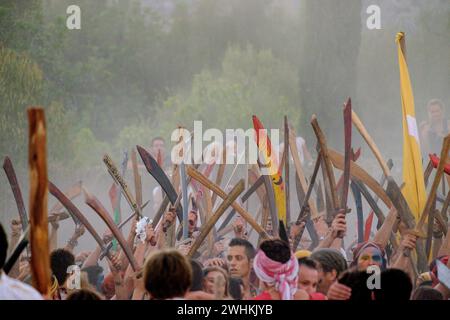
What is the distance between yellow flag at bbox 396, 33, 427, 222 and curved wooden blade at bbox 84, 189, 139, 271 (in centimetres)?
186

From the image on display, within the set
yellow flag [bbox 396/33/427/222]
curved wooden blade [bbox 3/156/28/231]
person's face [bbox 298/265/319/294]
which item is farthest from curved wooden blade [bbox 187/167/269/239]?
person's face [bbox 298/265/319/294]

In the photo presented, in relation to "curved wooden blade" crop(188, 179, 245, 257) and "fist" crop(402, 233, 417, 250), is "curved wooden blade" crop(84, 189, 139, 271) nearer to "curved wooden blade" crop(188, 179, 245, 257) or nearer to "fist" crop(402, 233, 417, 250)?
"curved wooden blade" crop(188, 179, 245, 257)

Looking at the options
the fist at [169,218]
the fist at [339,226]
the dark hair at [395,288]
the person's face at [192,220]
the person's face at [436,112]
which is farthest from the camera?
the person's face at [436,112]

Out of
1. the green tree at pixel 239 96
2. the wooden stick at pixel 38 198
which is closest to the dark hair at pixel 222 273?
the wooden stick at pixel 38 198

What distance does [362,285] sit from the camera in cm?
415

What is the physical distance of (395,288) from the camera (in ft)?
13.2

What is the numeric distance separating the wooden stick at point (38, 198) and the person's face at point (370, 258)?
2.09 metres

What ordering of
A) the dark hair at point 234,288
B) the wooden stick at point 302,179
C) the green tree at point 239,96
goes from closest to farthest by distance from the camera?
the dark hair at point 234,288
the wooden stick at point 302,179
the green tree at point 239,96

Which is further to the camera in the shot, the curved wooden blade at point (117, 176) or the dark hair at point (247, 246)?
the curved wooden blade at point (117, 176)

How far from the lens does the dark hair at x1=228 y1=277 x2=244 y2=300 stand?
A: 530 centimetres

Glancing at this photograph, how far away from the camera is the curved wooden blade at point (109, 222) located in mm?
5914

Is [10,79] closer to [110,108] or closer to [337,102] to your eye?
[110,108]

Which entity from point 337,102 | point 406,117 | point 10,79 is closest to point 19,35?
point 10,79

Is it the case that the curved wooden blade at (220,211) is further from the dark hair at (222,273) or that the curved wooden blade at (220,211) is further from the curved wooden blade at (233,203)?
the dark hair at (222,273)
